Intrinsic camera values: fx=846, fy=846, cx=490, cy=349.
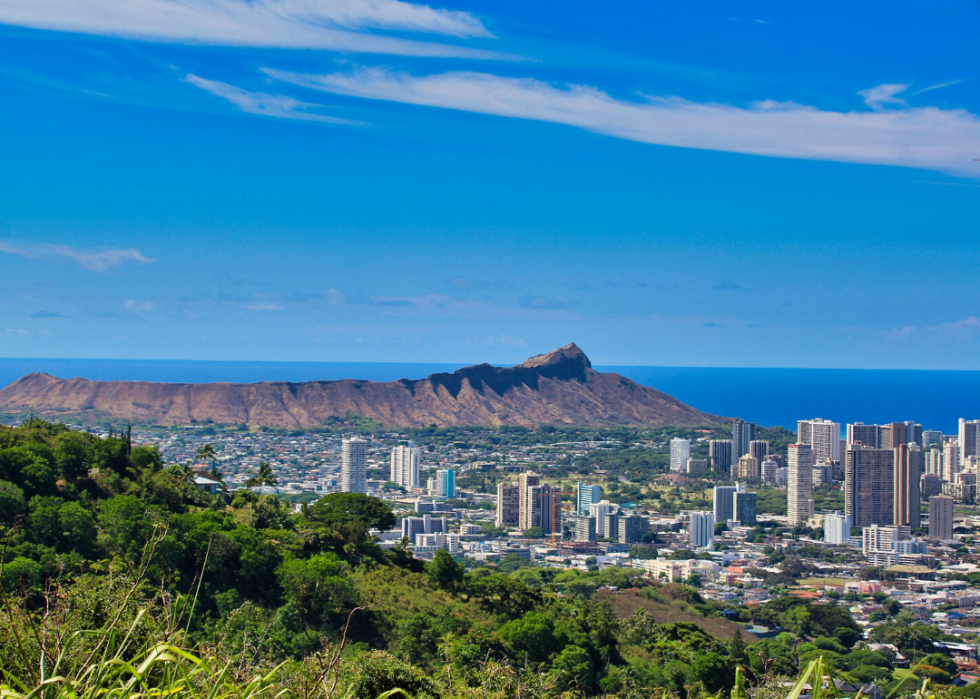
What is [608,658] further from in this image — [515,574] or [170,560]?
[515,574]

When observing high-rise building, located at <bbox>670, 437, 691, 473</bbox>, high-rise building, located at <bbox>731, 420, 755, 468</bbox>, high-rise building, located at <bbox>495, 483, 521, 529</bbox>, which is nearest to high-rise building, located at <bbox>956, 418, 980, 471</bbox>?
high-rise building, located at <bbox>731, 420, 755, 468</bbox>

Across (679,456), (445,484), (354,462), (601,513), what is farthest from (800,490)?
(354,462)

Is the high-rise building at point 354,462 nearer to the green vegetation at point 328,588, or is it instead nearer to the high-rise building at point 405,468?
the high-rise building at point 405,468

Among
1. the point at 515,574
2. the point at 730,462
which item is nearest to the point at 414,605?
the point at 515,574

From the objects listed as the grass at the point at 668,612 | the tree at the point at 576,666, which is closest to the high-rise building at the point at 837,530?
the grass at the point at 668,612

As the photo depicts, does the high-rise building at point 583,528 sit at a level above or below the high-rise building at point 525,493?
below

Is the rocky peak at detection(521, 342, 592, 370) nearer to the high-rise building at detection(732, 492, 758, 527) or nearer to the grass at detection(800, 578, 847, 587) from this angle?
the high-rise building at detection(732, 492, 758, 527)
